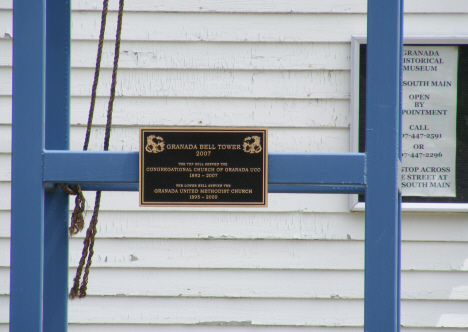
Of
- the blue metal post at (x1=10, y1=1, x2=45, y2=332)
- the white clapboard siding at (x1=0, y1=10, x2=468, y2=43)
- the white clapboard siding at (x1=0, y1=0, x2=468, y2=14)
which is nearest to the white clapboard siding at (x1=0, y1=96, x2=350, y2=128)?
the white clapboard siding at (x1=0, y1=10, x2=468, y2=43)

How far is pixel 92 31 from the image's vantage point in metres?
2.45

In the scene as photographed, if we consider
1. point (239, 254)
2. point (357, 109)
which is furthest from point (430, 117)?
point (239, 254)

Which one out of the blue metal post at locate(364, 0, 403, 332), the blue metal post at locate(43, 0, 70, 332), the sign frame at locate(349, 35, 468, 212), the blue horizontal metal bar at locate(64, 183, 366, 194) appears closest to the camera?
the blue metal post at locate(364, 0, 403, 332)

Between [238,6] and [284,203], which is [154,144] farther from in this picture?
[238,6]

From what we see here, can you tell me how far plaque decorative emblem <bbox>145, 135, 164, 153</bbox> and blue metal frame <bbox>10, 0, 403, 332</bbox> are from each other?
5 centimetres

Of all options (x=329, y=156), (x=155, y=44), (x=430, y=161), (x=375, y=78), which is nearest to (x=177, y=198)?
(x=329, y=156)

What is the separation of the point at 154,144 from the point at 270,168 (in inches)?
11.6

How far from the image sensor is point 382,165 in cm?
107

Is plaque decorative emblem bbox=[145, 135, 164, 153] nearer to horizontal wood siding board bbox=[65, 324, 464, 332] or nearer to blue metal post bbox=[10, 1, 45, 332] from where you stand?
blue metal post bbox=[10, 1, 45, 332]

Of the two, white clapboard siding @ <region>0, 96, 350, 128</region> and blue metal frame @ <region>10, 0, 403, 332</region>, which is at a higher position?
white clapboard siding @ <region>0, 96, 350, 128</region>

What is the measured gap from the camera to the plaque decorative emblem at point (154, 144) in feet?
3.59

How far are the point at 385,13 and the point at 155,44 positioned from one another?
5.32ft

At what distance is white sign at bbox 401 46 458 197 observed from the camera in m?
2.43

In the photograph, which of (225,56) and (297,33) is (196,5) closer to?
(225,56)
